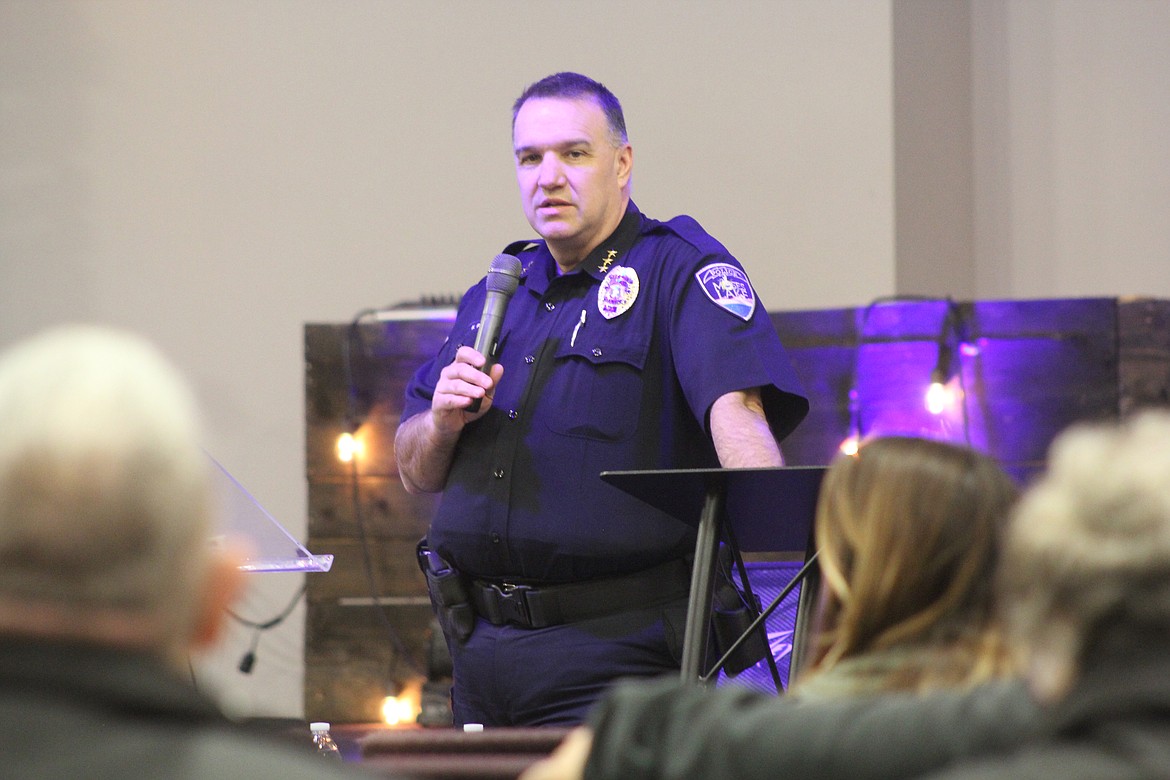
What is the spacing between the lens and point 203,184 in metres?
4.28

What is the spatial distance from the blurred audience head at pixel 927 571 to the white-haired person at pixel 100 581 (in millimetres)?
490

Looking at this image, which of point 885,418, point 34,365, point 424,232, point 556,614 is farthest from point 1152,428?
point 424,232

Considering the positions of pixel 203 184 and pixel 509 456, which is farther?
pixel 203 184

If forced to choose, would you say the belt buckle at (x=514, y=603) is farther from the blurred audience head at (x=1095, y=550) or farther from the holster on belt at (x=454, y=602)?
the blurred audience head at (x=1095, y=550)

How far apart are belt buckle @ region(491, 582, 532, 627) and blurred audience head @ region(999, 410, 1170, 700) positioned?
56.2 inches

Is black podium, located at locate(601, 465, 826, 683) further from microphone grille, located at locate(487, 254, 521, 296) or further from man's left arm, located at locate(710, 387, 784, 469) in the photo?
microphone grille, located at locate(487, 254, 521, 296)

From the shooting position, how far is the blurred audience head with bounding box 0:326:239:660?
30.6 inches

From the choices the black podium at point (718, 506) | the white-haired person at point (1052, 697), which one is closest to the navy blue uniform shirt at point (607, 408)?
the black podium at point (718, 506)

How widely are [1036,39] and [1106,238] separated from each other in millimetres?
650

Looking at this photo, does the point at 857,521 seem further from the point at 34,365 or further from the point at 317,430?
the point at 317,430

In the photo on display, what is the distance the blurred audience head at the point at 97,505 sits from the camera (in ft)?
2.55

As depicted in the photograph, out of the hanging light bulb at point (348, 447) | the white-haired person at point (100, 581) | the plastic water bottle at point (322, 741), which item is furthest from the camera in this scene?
the hanging light bulb at point (348, 447)

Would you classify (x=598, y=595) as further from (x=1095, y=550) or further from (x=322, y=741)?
(x=1095, y=550)

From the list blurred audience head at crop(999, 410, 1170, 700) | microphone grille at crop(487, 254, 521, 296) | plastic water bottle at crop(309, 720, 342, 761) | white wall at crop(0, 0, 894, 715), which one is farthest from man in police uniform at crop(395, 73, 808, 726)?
white wall at crop(0, 0, 894, 715)
